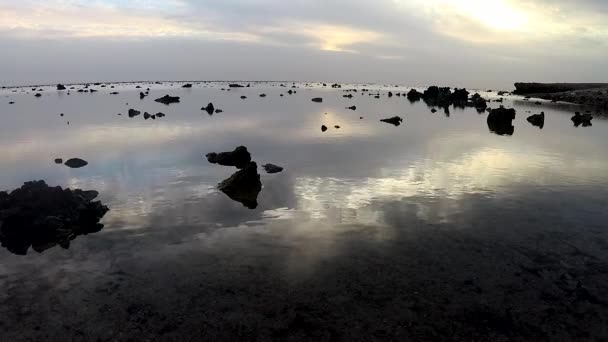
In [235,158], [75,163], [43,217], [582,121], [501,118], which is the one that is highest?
[582,121]

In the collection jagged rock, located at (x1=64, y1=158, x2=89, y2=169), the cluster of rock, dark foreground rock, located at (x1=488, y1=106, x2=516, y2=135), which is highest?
dark foreground rock, located at (x1=488, y1=106, x2=516, y2=135)

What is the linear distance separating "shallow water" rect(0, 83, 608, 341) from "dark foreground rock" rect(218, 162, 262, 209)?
76 cm

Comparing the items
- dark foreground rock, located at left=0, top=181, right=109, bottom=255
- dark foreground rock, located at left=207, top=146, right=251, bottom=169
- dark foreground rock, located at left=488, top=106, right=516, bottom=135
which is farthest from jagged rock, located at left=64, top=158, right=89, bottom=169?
dark foreground rock, located at left=488, top=106, right=516, bottom=135

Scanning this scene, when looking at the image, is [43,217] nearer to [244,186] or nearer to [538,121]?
[244,186]

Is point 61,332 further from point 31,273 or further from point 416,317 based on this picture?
point 416,317

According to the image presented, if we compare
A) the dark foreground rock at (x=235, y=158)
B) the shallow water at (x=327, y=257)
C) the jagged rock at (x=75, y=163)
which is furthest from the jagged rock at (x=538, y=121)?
the jagged rock at (x=75, y=163)

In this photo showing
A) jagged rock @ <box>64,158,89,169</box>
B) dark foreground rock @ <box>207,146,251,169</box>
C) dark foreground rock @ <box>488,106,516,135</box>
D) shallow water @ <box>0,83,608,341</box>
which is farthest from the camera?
dark foreground rock @ <box>488,106,516,135</box>

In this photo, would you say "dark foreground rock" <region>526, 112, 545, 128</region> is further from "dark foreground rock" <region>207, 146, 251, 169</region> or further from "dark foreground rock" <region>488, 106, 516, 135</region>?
"dark foreground rock" <region>207, 146, 251, 169</region>

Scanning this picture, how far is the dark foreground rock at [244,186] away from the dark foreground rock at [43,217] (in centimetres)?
764

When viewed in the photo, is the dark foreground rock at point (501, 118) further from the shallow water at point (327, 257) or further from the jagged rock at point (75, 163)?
the jagged rock at point (75, 163)

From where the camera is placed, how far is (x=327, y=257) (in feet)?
57.0

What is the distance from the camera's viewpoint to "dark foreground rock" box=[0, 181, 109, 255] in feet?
64.5

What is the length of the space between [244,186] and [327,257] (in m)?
12.1

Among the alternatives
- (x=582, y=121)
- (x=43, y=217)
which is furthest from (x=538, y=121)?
(x=43, y=217)
